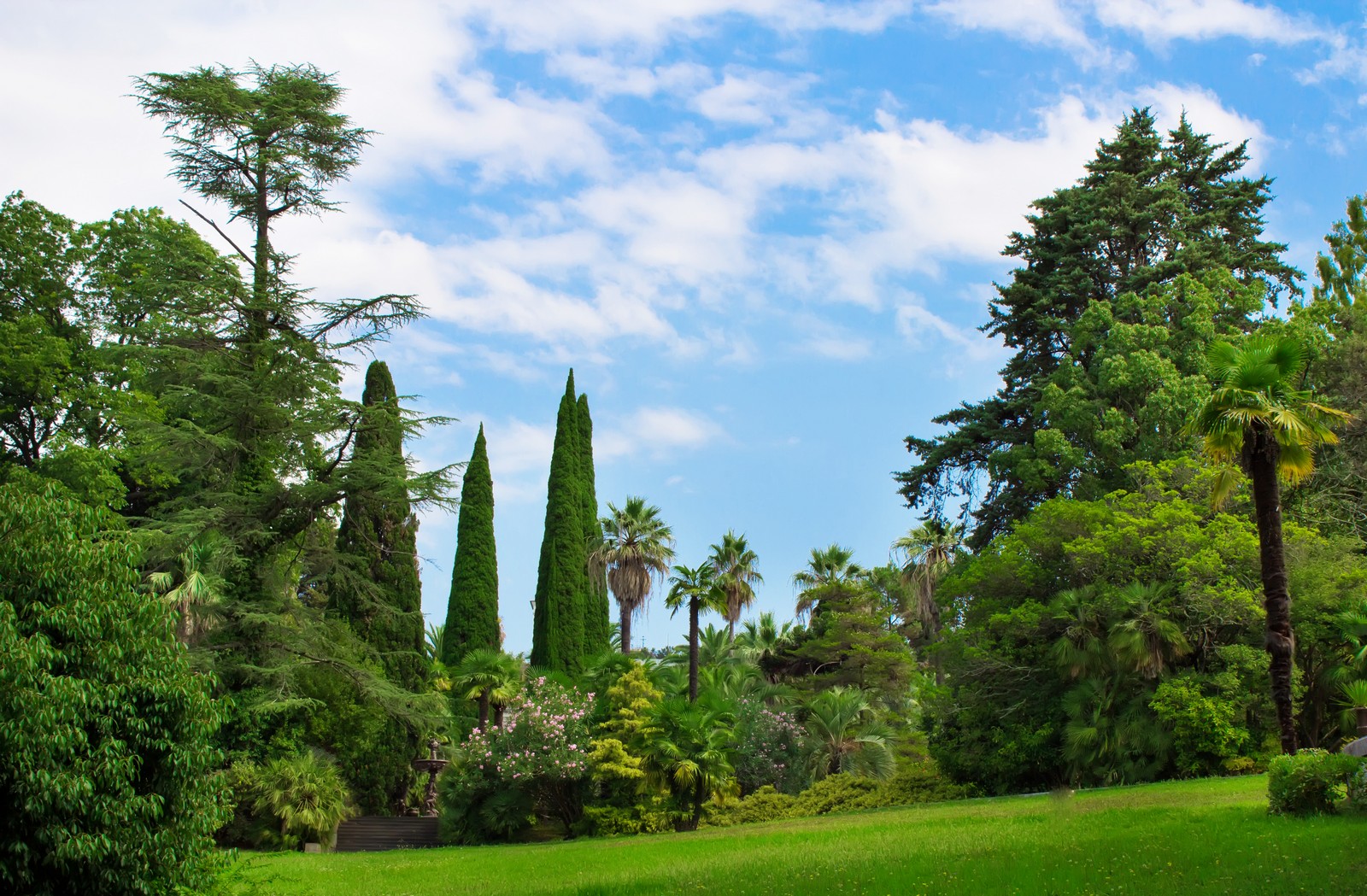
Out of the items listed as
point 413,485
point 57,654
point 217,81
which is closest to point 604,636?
point 413,485

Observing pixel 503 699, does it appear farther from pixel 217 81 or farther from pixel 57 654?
pixel 57 654

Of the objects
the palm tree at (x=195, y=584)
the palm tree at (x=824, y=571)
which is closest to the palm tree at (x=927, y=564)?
the palm tree at (x=824, y=571)

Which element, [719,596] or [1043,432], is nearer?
[1043,432]

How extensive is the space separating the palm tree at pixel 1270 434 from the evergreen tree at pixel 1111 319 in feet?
40.3

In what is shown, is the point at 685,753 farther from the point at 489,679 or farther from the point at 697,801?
the point at 489,679

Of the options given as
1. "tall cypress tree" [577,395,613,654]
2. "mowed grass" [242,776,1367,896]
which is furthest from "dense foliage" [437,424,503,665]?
"mowed grass" [242,776,1367,896]

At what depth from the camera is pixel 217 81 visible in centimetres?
3092

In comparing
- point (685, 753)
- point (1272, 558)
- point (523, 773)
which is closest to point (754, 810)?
point (685, 753)

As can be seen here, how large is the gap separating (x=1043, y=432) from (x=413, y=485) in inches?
675

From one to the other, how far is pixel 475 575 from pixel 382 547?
26.3ft

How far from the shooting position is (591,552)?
45.6 meters

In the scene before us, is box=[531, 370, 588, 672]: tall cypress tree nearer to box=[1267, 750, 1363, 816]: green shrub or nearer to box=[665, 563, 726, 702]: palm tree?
box=[665, 563, 726, 702]: palm tree

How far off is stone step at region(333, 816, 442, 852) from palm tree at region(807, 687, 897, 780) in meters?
10.6

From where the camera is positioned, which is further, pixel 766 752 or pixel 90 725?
pixel 766 752
